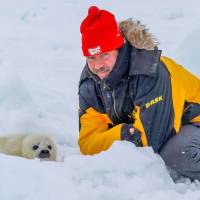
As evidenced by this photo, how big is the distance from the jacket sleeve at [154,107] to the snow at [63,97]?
5.1 inches

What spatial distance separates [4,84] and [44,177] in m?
1.84

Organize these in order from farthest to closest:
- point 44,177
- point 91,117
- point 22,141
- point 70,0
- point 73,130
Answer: point 70,0, point 73,130, point 22,141, point 91,117, point 44,177

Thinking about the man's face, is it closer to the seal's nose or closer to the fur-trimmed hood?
the fur-trimmed hood

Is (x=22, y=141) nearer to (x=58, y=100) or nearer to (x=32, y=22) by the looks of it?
(x=58, y=100)

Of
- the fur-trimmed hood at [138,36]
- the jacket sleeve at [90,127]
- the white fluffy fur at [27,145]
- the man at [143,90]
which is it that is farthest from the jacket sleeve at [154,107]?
the white fluffy fur at [27,145]

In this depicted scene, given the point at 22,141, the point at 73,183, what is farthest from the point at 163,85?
the point at 22,141

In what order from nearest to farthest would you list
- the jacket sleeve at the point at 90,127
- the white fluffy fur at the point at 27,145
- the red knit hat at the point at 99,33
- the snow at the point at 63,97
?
1. the snow at the point at 63,97
2. the red knit hat at the point at 99,33
3. the jacket sleeve at the point at 90,127
4. the white fluffy fur at the point at 27,145

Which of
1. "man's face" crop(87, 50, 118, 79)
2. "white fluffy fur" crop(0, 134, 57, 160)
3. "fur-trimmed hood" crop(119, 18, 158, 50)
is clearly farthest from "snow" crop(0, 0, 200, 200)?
"fur-trimmed hood" crop(119, 18, 158, 50)

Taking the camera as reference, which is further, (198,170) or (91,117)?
(91,117)

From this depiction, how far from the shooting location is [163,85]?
2.27 metres

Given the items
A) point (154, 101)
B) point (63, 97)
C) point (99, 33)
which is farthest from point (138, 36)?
point (63, 97)

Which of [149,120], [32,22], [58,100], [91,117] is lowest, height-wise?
[32,22]

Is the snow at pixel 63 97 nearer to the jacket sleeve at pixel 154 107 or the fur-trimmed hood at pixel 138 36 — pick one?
the jacket sleeve at pixel 154 107

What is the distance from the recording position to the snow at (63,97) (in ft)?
6.16
